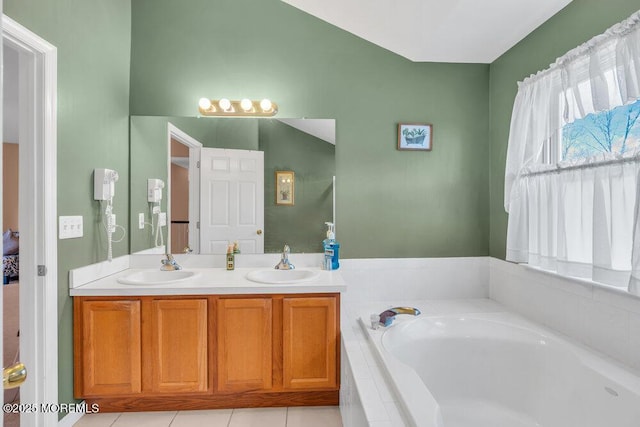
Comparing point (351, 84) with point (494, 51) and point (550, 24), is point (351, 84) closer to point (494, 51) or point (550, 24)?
point (494, 51)

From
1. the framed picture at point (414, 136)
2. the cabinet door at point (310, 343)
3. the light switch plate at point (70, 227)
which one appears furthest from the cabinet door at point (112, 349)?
the framed picture at point (414, 136)

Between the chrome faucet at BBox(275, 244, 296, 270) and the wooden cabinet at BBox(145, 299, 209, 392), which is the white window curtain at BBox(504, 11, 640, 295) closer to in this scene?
the chrome faucet at BBox(275, 244, 296, 270)

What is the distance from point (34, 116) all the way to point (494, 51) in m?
2.88

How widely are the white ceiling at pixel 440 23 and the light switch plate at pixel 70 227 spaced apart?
6.77 ft

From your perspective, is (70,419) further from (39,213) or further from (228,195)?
(228,195)

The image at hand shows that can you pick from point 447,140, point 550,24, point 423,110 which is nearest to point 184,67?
point 423,110

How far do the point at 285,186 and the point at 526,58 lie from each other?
1.85 metres

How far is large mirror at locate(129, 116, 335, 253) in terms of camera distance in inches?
100

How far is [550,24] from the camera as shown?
207cm

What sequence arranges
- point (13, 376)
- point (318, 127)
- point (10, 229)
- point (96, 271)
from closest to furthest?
1. point (13, 376)
2. point (96, 271)
3. point (318, 127)
4. point (10, 229)

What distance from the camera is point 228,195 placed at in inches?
100

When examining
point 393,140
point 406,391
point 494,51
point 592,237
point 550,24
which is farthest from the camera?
point 393,140

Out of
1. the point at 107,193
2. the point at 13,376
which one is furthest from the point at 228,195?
A: the point at 13,376

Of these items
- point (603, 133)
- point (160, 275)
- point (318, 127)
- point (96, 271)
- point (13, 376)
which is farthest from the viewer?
point (318, 127)
